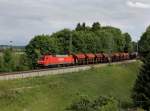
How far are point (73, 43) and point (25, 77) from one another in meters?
73.6

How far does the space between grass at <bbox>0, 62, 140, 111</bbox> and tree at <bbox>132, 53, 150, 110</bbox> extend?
2.78m

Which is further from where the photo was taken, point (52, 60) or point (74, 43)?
point (74, 43)

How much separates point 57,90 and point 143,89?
13.1 metres

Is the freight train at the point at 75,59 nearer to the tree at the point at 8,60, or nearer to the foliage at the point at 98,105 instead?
the tree at the point at 8,60

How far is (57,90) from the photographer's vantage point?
210ft

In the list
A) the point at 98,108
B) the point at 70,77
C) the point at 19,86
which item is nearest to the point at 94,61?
the point at 70,77

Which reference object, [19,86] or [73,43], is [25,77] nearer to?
[19,86]

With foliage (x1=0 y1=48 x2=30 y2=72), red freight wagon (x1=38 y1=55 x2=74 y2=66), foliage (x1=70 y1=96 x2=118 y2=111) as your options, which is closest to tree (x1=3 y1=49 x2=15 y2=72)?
foliage (x1=0 y1=48 x2=30 y2=72)

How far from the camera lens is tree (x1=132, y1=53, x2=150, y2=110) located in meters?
54.8

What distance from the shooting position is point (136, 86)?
58375 millimetres

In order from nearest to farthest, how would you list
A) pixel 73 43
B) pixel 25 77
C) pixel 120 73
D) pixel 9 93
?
pixel 9 93 < pixel 25 77 < pixel 120 73 < pixel 73 43

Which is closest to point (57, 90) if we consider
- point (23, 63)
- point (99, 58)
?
point (23, 63)

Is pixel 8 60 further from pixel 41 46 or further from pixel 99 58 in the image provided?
pixel 99 58

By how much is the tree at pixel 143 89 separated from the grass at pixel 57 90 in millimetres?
2779
